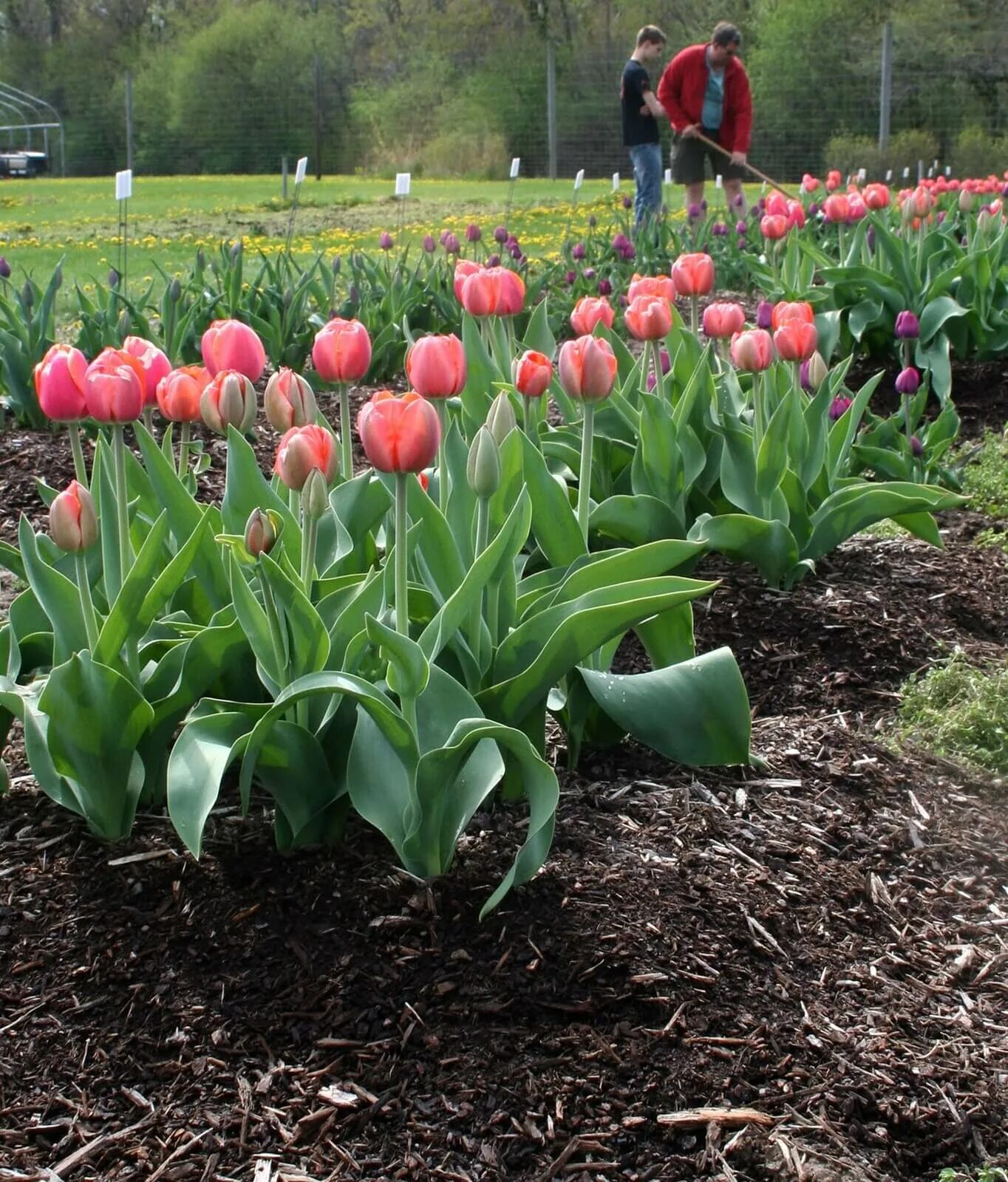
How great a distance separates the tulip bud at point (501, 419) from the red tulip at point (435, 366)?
18 cm

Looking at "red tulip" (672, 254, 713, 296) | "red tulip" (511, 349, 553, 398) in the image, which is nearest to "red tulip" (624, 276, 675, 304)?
"red tulip" (672, 254, 713, 296)

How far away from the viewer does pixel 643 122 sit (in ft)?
33.1

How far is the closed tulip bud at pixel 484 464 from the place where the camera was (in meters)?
1.81

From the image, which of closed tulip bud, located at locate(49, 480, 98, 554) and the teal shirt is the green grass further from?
the teal shirt

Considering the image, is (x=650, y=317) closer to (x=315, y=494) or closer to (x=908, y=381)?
(x=315, y=494)

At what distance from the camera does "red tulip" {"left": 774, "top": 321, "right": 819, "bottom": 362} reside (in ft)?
9.61

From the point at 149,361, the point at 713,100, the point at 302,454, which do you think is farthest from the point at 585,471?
the point at 713,100

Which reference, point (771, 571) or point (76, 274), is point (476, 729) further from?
point (76, 274)

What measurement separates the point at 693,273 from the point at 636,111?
7656 mm

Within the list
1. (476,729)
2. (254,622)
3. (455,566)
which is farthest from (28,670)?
(476,729)

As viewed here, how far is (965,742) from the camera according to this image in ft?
8.21

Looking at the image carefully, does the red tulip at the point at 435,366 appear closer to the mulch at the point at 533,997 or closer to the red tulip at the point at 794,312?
the mulch at the point at 533,997

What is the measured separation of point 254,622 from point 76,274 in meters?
8.53

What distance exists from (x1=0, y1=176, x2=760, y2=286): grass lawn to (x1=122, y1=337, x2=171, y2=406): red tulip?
18.0ft
